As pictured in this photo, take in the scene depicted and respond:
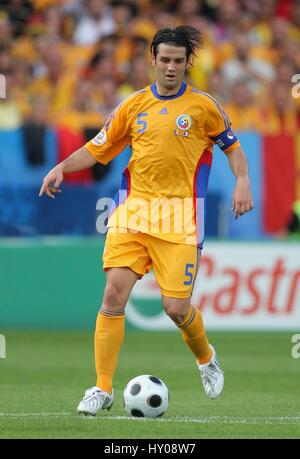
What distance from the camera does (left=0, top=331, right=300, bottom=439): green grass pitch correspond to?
7062mm

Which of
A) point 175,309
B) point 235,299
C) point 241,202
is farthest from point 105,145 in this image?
point 235,299

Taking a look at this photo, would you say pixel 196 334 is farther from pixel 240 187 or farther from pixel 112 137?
pixel 112 137

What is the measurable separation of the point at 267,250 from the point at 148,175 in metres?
6.80

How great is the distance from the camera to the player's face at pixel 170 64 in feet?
25.5

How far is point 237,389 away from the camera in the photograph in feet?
31.3

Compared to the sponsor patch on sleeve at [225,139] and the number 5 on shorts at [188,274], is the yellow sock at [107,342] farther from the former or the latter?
the sponsor patch on sleeve at [225,139]

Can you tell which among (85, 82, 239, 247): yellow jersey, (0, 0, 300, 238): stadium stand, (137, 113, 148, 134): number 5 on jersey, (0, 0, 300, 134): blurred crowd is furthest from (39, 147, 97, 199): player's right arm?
(0, 0, 300, 134): blurred crowd

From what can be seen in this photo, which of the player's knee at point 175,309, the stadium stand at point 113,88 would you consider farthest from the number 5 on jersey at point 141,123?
the stadium stand at point 113,88

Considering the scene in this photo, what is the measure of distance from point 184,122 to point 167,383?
2.88 meters

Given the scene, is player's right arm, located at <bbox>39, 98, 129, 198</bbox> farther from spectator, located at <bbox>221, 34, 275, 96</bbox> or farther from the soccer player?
spectator, located at <bbox>221, 34, 275, 96</bbox>

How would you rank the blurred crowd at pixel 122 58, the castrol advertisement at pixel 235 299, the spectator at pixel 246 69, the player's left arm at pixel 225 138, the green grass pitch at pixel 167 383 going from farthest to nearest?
the spectator at pixel 246 69 < the blurred crowd at pixel 122 58 < the castrol advertisement at pixel 235 299 < the player's left arm at pixel 225 138 < the green grass pitch at pixel 167 383

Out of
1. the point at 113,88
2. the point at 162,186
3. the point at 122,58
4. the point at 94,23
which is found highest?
the point at 94,23

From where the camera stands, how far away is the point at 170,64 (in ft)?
25.6

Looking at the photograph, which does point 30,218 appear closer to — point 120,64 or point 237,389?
point 120,64
